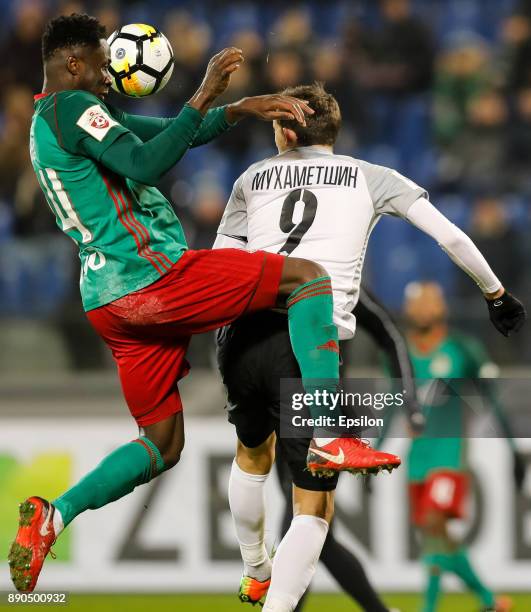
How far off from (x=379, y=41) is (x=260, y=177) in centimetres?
611

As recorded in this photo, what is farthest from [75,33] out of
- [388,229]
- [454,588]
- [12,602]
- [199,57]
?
[199,57]

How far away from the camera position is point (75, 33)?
404cm

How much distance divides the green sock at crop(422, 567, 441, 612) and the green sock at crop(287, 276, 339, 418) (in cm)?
263

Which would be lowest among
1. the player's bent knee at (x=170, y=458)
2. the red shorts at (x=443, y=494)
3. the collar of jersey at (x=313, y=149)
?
the player's bent knee at (x=170, y=458)

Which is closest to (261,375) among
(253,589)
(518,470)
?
(253,589)

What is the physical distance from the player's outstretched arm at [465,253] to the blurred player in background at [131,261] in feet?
1.40

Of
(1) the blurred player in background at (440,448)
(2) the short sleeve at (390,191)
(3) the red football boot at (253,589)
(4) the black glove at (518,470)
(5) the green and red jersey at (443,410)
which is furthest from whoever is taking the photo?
(5) the green and red jersey at (443,410)

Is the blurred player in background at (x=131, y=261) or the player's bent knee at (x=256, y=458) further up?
the blurred player in background at (x=131, y=261)

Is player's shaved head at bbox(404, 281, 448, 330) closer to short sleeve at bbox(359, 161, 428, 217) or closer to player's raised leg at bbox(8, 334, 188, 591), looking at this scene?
short sleeve at bbox(359, 161, 428, 217)

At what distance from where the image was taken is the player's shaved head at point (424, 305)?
6723 millimetres

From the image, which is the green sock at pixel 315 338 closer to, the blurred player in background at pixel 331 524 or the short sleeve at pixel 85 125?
→ the short sleeve at pixel 85 125

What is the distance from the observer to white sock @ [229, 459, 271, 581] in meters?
4.39

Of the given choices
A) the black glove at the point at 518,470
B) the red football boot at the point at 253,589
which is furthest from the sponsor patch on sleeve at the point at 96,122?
the black glove at the point at 518,470

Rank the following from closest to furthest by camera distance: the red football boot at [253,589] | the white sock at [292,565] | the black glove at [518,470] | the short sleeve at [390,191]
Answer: the white sock at [292,565]
the short sleeve at [390,191]
the red football boot at [253,589]
the black glove at [518,470]
